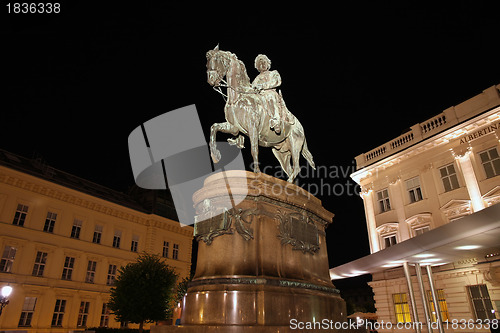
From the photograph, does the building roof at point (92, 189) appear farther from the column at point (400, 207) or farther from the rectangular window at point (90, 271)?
the column at point (400, 207)

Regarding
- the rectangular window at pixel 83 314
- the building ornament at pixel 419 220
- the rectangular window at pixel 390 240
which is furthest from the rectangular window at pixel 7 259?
the building ornament at pixel 419 220

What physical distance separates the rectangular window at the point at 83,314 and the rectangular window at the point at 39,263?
417 centimetres

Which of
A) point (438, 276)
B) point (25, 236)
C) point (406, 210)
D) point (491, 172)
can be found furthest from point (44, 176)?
point (491, 172)

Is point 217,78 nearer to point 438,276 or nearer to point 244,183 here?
point 244,183

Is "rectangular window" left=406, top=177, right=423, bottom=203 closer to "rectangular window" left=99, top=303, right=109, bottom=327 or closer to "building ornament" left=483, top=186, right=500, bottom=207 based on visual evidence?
"building ornament" left=483, top=186, right=500, bottom=207

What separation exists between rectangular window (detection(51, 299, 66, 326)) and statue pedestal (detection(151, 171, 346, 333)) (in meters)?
25.0

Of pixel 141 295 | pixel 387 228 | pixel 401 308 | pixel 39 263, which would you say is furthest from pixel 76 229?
pixel 401 308

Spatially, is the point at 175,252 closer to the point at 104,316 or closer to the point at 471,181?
the point at 104,316

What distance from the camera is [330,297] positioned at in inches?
232

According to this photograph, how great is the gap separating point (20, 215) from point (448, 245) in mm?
27872

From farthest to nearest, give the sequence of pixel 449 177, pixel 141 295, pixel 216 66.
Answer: pixel 141 295 < pixel 449 177 < pixel 216 66

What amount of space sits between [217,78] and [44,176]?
2552 cm

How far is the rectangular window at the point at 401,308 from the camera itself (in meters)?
19.6

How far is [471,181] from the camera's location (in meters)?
18.3
